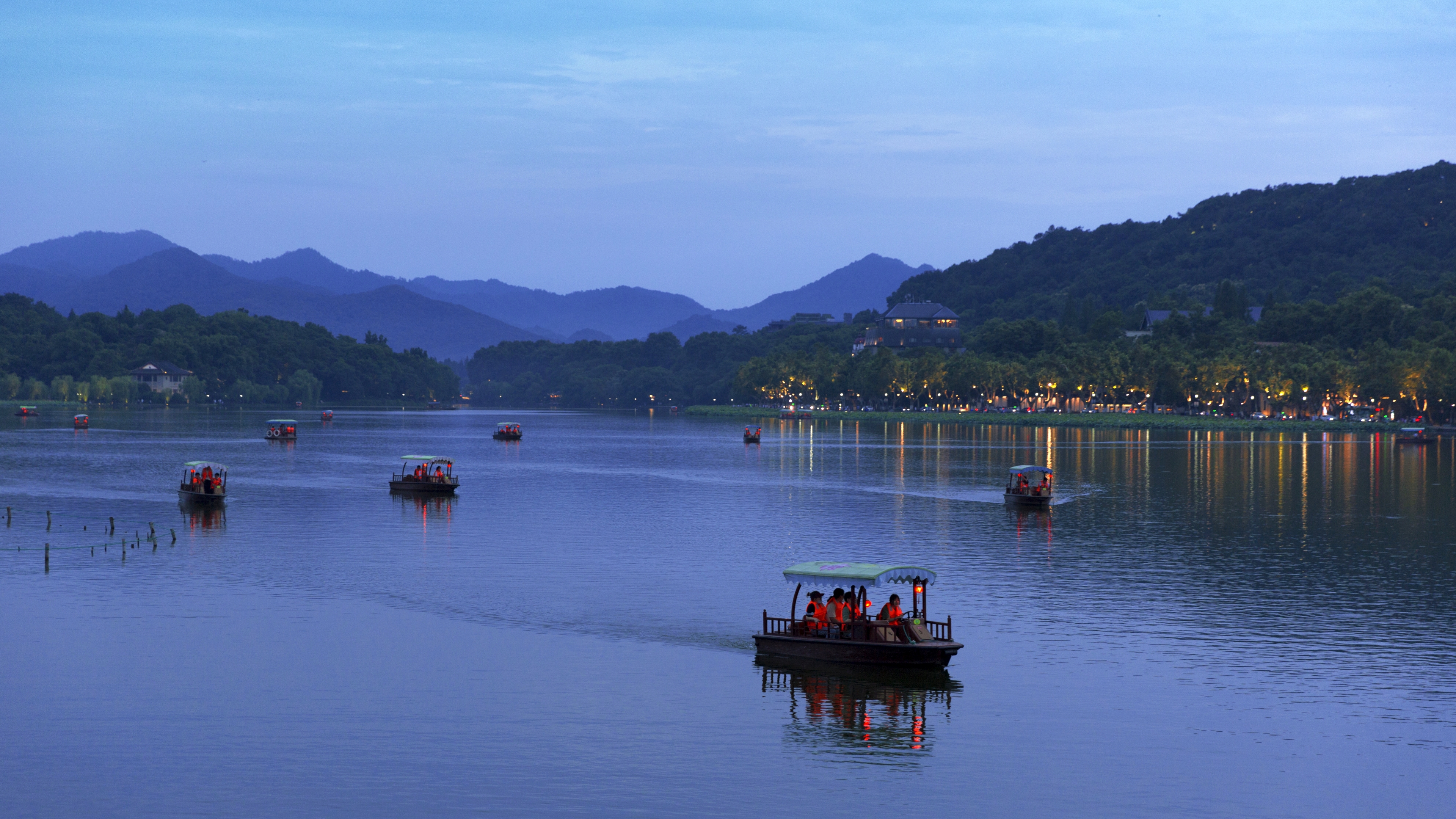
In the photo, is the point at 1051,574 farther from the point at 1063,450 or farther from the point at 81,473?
the point at 1063,450

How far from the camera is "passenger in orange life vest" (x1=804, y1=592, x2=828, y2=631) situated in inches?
1700

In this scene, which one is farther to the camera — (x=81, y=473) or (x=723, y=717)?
(x=81, y=473)

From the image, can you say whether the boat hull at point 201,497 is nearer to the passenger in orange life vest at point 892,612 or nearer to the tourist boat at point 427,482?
the tourist boat at point 427,482

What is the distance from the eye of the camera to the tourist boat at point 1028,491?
98562 millimetres

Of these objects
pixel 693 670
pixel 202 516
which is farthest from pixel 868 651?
pixel 202 516

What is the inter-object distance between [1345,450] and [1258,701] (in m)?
155

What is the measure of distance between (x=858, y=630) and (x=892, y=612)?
1291 millimetres

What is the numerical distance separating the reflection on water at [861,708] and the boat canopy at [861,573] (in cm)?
297

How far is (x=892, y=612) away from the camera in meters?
42.6

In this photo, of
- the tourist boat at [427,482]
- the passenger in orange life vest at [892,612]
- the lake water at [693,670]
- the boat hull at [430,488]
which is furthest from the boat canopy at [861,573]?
the boat hull at [430,488]

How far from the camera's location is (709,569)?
220ft

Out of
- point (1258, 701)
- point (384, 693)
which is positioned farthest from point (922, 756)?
point (384, 693)

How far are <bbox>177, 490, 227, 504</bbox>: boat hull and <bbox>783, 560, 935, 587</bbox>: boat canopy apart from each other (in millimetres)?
63358

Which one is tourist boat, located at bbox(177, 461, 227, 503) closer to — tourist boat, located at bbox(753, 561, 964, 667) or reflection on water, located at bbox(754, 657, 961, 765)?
tourist boat, located at bbox(753, 561, 964, 667)
